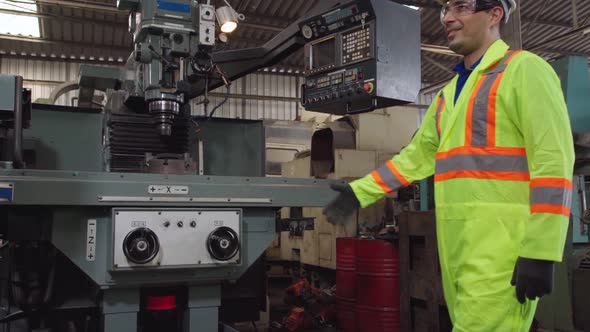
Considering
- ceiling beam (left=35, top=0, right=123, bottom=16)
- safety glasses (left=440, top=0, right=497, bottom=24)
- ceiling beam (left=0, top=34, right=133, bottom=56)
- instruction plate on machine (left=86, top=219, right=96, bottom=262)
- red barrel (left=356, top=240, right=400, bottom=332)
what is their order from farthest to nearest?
1. ceiling beam (left=0, top=34, right=133, bottom=56)
2. ceiling beam (left=35, top=0, right=123, bottom=16)
3. red barrel (left=356, top=240, right=400, bottom=332)
4. instruction plate on machine (left=86, top=219, right=96, bottom=262)
5. safety glasses (left=440, top=0, right=497, bottom=24)

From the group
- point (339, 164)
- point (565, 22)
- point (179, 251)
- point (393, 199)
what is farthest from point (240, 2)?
point (179, 251)

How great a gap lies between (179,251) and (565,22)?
Answer: 6.03m

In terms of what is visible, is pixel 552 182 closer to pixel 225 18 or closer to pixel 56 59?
pixel 225 18

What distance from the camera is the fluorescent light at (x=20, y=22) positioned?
5.51m

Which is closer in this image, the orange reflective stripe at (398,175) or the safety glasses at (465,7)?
the safety glasses at (465,7)

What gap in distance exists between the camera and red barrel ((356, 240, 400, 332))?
3391 millimetres

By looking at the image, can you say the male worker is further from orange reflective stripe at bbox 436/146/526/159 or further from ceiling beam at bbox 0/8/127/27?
ceiling beam at bbox 0/8/127/27

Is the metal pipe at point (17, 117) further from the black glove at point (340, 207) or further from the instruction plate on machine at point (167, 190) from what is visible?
the black glove at point (340, 207)

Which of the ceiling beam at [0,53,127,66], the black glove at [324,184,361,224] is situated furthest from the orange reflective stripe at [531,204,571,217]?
the ceiling beam at [0,53,127,66]

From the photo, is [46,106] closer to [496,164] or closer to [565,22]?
[496,164]

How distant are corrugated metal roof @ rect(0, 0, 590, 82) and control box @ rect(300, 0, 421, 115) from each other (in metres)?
3.22

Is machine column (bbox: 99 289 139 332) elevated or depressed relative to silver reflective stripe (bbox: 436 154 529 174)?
depressed

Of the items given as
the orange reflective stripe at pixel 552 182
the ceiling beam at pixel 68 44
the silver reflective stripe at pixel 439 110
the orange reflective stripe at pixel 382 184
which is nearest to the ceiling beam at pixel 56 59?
the ceiling beam at pixel 68 44

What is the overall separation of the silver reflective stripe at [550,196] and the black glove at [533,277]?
0.37ft
